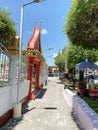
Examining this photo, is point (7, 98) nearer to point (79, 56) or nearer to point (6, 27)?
point (6, 27)

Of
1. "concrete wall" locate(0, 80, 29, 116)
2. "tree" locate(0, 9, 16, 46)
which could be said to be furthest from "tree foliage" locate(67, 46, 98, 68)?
"concrete wall" locate(0, 80, 29, 116)

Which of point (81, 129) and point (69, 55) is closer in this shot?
point (81, 129)

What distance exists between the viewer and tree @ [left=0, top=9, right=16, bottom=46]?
1369 centimetres

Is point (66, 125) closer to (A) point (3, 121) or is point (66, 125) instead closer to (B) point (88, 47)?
(A) point (3, 121)

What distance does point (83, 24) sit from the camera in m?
11.9

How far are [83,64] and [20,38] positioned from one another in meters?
7.64

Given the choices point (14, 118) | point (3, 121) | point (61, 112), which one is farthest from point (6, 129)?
point (61, 112)

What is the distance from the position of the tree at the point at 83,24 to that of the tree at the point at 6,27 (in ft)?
9.49

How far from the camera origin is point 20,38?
12227 mm

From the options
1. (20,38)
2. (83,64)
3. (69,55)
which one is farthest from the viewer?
(69,55)

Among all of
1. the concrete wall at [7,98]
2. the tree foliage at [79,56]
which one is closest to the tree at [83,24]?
the concrete wall at [7,98]

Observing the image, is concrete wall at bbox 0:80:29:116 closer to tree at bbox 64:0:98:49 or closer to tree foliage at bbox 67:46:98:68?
tree at bbox 64:0:98:49

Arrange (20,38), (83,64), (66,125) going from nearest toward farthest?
(66,125), (20,38), (83,64)

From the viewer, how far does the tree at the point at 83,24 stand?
423 inches
